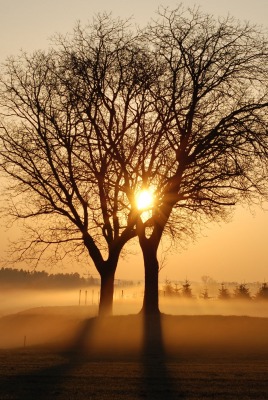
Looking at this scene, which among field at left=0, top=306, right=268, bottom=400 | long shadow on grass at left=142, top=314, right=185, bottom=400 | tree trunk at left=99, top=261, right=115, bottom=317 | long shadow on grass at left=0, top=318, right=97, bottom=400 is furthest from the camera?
tree trunk at left=99, top=261, right=115, bottom=317

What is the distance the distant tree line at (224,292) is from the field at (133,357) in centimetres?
3764

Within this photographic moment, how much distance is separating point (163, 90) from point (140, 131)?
2455 mm

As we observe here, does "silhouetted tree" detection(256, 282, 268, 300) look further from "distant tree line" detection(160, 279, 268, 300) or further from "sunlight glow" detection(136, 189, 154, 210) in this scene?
"sunlight glow" detection(136, 189, 154, 210)

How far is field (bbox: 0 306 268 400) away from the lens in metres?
14.1

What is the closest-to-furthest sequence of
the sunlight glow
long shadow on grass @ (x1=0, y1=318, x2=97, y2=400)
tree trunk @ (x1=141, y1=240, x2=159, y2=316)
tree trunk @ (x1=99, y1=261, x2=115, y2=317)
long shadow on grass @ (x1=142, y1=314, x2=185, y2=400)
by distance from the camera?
1. long shadow on grass @ (x1=0, y1=318, x2=97, y2=400)
2. long shadow on grass @ (x1=142, y1=314, x2=185, y2=400)
3. the sunlight glow
4. tree trunk @ (x1=141, y1=240, x2=159, y2=316)
5. tree trunk @ (x1=99, y1=261, x2=115, y2=317)

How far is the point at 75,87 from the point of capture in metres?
29.4

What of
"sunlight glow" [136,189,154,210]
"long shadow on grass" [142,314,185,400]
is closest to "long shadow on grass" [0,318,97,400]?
"long shadow on grass" [142,314,185,400]

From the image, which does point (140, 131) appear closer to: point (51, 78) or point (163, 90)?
point (163, 90)

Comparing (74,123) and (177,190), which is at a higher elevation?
(74,123)

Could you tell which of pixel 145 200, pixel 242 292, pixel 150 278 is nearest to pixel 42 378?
pixel 150 278

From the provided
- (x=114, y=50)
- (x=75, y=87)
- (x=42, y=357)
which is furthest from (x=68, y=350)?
(x=114, y=50)

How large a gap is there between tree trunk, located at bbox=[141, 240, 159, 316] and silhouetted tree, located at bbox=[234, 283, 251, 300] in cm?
4231

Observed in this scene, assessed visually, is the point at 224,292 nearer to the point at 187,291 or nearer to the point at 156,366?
the point at 187,291

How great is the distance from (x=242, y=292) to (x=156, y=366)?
178 ft
